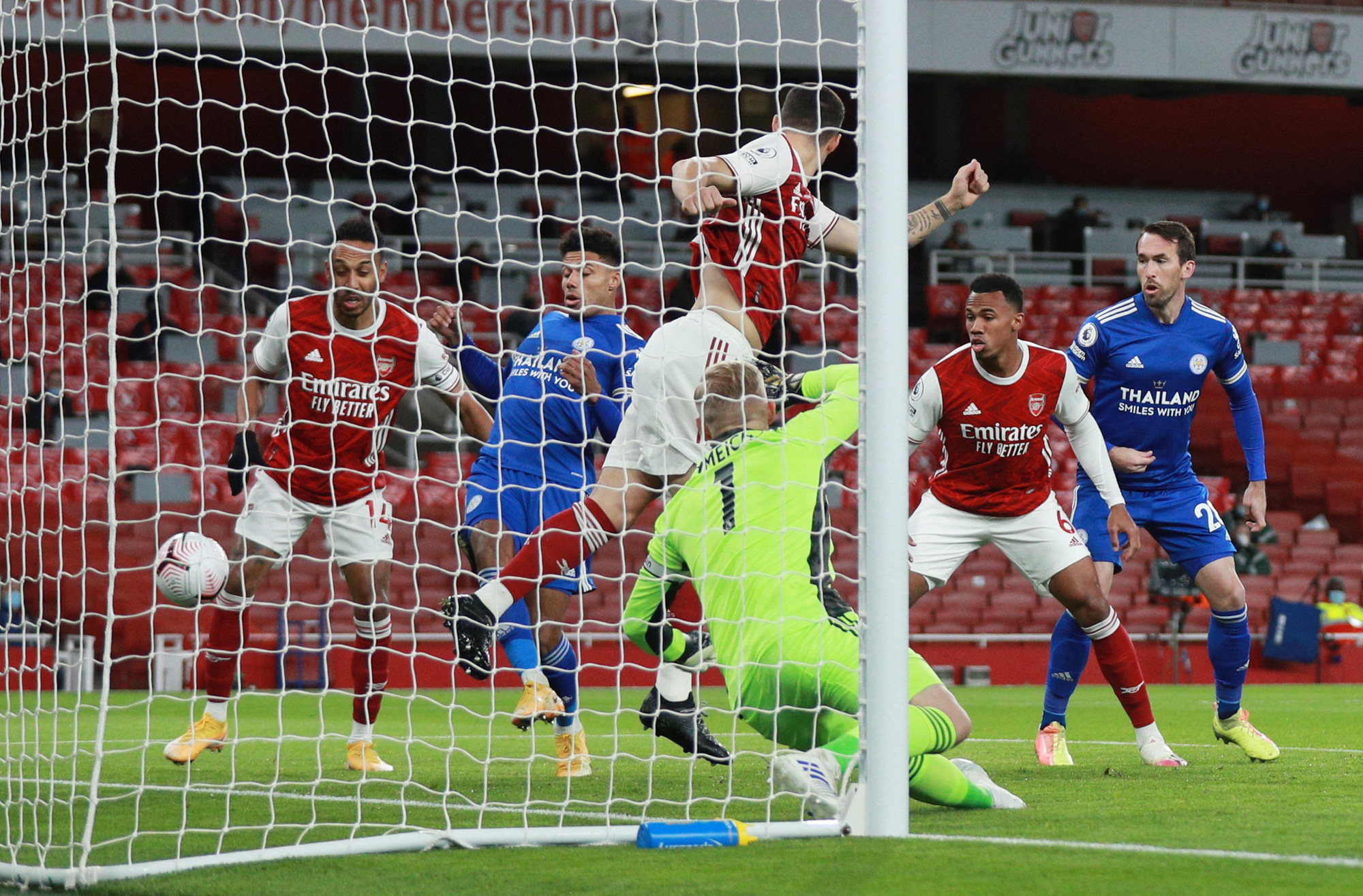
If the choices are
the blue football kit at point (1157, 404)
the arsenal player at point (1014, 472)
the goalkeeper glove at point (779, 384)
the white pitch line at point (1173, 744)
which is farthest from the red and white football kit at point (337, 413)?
the white pitch line at point (1173, 744)

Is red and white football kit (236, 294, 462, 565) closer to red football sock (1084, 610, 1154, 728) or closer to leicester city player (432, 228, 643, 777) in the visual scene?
leicester city player (432, 228, 643, 777)

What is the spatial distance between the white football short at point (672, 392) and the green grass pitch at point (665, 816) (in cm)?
88

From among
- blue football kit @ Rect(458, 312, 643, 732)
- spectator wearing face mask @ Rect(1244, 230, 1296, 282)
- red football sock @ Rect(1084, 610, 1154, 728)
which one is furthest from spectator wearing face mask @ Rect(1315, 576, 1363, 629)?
blue football kit @ Rect(458, 312, 643, 732)

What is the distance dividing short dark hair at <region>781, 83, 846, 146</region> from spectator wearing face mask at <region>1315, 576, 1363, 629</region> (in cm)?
1140

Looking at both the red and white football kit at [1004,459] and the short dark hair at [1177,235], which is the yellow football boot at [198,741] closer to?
the red and white football kit at [1004,459]

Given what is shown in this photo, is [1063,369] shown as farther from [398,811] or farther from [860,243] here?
[398,811]

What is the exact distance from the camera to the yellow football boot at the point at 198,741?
5.59 metres

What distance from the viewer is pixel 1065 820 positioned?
4.21m

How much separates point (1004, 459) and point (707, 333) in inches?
64.1

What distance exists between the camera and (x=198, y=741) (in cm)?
565

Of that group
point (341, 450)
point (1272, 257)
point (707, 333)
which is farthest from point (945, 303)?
point (707, 333)

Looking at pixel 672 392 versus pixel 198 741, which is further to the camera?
pixel 198 741

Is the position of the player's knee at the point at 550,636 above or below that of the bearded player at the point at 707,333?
below

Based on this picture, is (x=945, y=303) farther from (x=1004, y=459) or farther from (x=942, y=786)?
(x=942, y=786)
